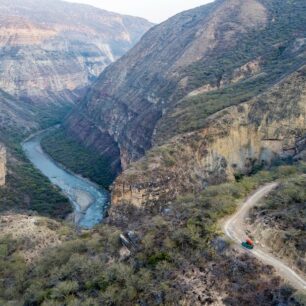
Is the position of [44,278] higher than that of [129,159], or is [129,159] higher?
[44,278]

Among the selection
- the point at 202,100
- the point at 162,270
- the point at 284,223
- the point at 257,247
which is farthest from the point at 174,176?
the point at 162,270

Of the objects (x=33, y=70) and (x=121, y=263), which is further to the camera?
(x=33, y=70)

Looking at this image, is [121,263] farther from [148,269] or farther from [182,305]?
[182,305]

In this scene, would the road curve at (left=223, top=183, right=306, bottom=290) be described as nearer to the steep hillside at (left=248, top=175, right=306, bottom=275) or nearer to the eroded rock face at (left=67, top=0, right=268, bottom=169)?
the steep hillside at (left=248, top=175, right=306, bottom=275)

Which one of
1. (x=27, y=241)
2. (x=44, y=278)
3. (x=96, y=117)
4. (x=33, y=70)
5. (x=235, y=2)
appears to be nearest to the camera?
(x=44, y=278)

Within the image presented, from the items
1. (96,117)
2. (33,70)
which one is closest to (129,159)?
(96,117)

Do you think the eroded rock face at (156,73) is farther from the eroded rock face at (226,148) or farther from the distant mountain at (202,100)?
the eroded rock face at (226,148)

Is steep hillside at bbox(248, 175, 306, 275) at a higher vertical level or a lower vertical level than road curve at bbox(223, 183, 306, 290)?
higher

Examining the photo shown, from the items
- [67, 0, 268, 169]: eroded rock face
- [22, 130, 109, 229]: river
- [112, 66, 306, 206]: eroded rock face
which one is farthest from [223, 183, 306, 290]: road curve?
[67, 0, 268, 169]: eroded rock face
